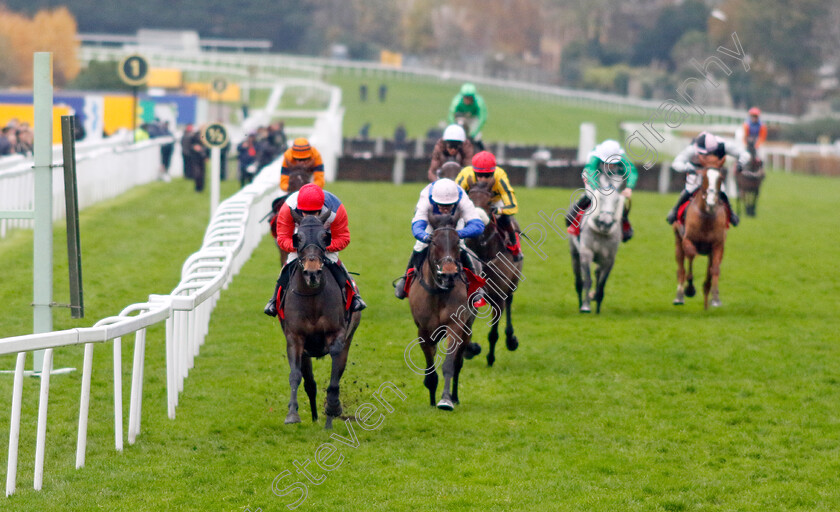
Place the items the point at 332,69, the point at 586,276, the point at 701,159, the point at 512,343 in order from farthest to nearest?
1. the point at 332,69
2. the point at 701,159
3. the point at 586,276
4. the point at 512,343

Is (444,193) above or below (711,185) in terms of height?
above

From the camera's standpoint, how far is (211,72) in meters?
62.9

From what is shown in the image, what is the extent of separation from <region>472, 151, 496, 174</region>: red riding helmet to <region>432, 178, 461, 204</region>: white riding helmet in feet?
4.42

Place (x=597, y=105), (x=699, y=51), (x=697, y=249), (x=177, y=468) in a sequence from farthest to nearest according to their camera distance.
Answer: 1. (x=699, y=51)
2. (x=597, y=105)
3. (x=697, y=249)
4. (x=177, y=468)

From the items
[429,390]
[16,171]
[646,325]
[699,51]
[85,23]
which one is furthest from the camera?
[85,23]

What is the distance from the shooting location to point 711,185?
40.9 feet

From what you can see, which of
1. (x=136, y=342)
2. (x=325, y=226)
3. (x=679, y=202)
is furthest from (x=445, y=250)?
(x=679, y=202)

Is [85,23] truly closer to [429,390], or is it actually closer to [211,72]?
[211,72]

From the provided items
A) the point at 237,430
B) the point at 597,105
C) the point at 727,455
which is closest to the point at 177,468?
the point at 237,430

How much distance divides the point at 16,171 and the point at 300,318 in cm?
996

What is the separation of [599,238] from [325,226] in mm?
5223

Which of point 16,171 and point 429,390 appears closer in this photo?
point 429,390

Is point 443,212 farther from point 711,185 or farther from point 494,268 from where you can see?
point 711,185

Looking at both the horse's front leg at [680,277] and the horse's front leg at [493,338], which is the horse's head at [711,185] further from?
the horse's front leg at [493,338]
